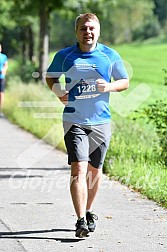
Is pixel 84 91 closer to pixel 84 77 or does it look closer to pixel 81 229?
pixel 84 77

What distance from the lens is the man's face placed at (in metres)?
7.93

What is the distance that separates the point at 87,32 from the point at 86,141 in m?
1.00

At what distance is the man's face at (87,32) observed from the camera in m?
7.93

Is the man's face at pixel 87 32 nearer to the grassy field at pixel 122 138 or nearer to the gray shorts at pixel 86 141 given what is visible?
the gray shorts at pixel 86 141

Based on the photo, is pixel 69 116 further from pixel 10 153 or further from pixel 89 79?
pixel 10 153

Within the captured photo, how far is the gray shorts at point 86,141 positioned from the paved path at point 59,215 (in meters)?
0.71

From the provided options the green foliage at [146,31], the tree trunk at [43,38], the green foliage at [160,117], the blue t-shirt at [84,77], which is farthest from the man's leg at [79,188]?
the green foliage at [146,31]

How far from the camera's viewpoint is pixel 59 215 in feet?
29.5

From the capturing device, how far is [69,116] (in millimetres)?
8047

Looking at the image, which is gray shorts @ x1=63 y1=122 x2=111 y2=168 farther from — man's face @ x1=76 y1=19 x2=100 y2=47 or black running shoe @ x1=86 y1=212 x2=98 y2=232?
man's face @ x1=76 y1=19 x2=100 y2=47

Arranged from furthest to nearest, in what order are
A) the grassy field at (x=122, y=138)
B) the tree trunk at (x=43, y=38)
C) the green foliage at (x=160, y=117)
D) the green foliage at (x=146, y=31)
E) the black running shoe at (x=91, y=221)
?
the green foliage at (x=146, y=31) → the tree trunk at (x=43, y=38) → the green foliage at (x=160, y=117) → the grassy field at (x=122, y=138) → the black running shoe at (x=91, y=221)

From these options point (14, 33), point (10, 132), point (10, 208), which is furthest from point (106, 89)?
point (14, 33)

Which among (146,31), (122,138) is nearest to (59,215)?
(122,138)

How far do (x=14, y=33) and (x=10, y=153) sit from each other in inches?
2765
